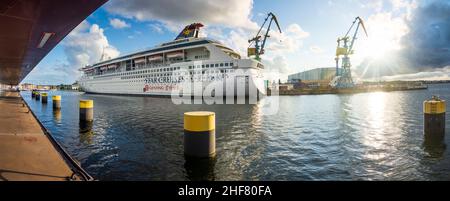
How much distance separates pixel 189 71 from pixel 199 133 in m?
41.1

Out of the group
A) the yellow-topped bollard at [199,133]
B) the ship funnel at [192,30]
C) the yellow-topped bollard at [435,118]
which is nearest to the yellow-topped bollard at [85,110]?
the yellow-topped bollard at [199,133]

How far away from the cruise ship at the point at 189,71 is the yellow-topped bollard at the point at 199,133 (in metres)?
33.9

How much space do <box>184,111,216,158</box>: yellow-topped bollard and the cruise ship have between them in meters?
33.9

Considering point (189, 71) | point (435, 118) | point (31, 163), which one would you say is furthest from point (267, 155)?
point (189, 71)

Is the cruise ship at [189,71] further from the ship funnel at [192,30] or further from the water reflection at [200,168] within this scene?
the water reflection at [200,168]

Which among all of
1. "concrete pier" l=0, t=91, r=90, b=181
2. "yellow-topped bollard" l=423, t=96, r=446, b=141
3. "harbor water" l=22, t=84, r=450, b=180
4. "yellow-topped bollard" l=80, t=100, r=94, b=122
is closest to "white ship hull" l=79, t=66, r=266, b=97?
"yellow-topped bollard" l=80, t=100, r=94, b=122

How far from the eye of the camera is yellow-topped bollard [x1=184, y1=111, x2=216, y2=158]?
702 cm

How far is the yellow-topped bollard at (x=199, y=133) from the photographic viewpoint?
7020 mm
